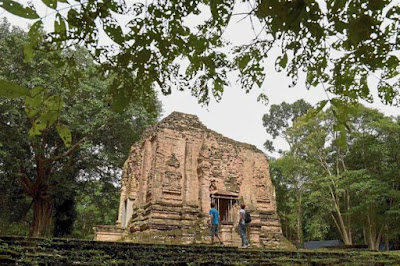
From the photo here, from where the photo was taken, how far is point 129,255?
6.98m

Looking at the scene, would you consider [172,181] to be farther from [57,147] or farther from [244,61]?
[244,61]

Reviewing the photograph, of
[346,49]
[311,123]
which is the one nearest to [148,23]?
[346,49]

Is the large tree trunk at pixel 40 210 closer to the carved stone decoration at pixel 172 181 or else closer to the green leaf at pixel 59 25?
the carved stone decoration at pixel 172 181

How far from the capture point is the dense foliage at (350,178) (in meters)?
17.3

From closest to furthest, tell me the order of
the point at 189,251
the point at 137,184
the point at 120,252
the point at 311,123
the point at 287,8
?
the point at 287,8, the point at 120,252, the point at 189,251, the point at 137,184, the point at 311,123

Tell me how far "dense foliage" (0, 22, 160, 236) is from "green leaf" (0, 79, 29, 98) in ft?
43.4

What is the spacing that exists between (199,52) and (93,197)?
18.1 meters

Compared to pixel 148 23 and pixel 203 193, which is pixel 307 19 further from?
pixel 203 193

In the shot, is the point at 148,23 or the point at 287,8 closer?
the point at 287,8

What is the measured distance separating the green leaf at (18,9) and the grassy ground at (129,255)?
4617 mm

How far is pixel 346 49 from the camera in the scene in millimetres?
2416

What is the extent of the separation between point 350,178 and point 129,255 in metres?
14.9

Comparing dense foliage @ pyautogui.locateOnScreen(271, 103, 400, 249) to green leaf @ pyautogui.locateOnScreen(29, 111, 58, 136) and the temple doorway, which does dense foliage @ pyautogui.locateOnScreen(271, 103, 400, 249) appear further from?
green leaf @ pyautogui.locateOnScreen(29, 111, 58, 136)

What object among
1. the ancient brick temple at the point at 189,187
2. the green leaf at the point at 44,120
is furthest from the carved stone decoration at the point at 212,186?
the green leaf at the point at 44,120
